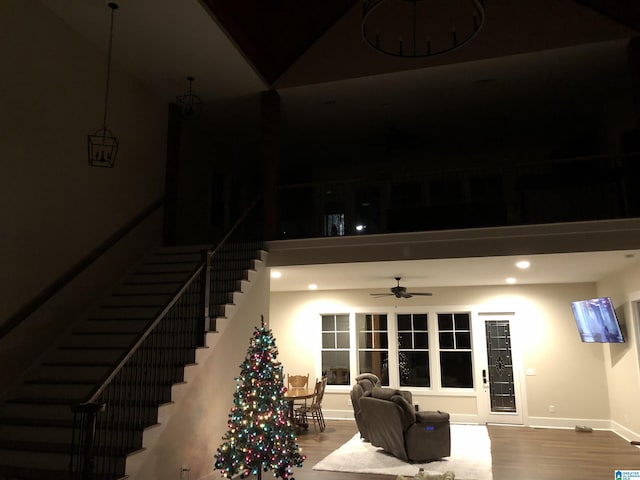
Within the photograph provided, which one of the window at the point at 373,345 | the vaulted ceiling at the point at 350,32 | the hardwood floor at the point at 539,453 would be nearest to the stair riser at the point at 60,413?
the hardwood floor at the point at 539,453

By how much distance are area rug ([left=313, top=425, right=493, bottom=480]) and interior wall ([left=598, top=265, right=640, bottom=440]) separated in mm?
2513

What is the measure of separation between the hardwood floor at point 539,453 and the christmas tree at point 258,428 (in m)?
1.18

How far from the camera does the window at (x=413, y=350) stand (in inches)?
425

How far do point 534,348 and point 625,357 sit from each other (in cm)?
192

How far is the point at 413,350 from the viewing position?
35.8 feet

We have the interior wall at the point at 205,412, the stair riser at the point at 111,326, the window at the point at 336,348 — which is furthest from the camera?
the window at the point at 336,348

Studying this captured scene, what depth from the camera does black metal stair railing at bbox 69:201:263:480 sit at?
12.7 ft

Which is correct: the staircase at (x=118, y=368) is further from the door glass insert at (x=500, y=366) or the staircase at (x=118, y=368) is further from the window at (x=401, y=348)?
the door glass insert at (x=500, y=366)

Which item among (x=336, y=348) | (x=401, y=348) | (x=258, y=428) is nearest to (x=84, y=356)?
(x=258, y=428)

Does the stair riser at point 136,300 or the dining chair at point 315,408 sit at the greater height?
the stair riser at point 136,300

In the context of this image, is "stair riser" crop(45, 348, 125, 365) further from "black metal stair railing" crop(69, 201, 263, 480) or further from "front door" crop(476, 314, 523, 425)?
"front door" crop(476, 314, 523, 425)

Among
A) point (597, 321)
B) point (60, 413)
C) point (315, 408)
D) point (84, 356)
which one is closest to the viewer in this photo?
point (60, 413)

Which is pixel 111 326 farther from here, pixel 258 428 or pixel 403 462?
pixel 403 462

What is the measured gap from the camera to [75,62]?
6.47 metres
